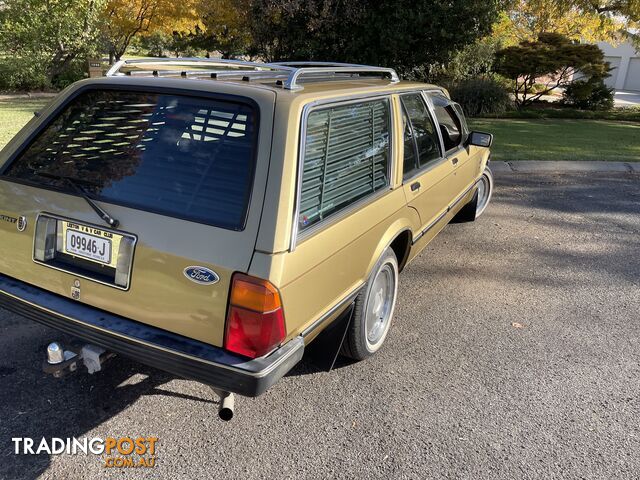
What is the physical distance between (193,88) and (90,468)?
1.84 metres

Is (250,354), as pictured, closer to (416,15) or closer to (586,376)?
(586,376)

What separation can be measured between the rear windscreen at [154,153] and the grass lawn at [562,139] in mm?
7886

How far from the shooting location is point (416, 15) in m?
11.8

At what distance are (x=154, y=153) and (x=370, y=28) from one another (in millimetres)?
11022

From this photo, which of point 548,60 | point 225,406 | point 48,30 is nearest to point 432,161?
point 225,406

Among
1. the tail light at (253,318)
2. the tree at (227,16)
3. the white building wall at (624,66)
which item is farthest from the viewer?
the white building wall at (624,66)

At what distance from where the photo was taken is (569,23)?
2081 centimetres

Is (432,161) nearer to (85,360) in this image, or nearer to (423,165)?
(423,165)

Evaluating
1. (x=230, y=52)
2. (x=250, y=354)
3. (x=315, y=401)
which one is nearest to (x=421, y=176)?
(x=315, y=401)

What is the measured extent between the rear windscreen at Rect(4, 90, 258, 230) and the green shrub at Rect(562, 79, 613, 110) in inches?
782

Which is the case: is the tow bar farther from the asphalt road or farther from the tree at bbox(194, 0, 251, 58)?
the tree at bbox(194, 0, 251, 58)

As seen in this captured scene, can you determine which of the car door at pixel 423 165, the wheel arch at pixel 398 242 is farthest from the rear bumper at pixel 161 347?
the car door at pixel 423 165

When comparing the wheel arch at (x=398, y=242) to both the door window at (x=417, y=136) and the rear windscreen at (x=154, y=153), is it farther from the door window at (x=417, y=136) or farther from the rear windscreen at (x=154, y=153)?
the rear windscreen at (x=154, y=153)

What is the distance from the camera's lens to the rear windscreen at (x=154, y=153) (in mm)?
2318
